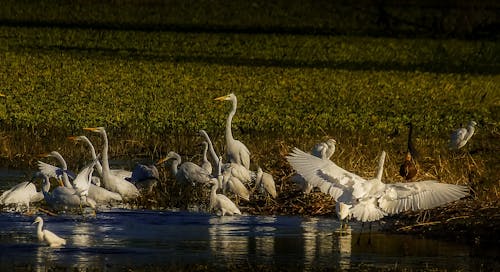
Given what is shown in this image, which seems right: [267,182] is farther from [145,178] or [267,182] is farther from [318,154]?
[145,178]

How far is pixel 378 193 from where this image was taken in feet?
38.3

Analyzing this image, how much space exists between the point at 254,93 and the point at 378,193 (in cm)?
1303

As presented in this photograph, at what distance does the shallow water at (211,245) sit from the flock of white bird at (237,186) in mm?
215

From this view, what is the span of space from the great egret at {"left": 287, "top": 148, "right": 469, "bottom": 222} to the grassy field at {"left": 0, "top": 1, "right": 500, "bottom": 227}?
64cm

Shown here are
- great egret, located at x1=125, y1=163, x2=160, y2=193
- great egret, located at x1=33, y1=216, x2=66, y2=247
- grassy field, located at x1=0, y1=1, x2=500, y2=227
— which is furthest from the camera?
grassy field, located at x1=0, y1=1, x2=500, y2=227

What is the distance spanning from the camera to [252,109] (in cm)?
2177

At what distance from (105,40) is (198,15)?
8.86 m

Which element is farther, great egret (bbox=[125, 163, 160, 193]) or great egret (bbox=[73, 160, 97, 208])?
great egret (bbox=[125, 163, 160, 193])

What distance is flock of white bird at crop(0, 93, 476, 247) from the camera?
38.3 ft

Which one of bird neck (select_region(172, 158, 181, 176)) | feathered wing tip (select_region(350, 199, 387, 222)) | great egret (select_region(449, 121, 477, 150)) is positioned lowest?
feathered wing tip (select_region(350, 199, 387, 222))

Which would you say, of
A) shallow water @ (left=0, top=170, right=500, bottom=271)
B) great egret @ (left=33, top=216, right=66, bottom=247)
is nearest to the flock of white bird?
great egret @ (left=33, top=216, right=66, bottom=247)

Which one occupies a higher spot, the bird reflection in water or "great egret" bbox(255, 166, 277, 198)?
"great egret" bbox(255, 166, 277, 198)

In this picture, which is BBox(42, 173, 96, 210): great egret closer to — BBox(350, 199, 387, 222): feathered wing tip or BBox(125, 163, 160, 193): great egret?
BBox(125, 163, 160, 193): great egret

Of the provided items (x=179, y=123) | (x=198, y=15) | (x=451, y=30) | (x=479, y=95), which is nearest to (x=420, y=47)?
(x=451, y=30)
